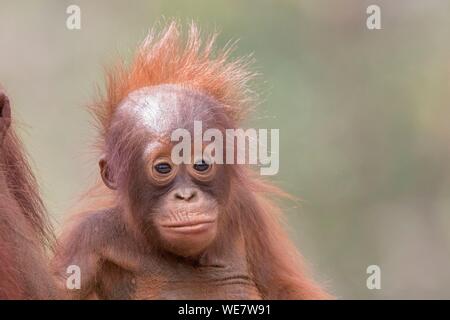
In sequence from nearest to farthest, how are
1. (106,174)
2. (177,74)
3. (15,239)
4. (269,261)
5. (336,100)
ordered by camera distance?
(15,239) < (106,174) < (177,74) < (269,261) < (336,100)

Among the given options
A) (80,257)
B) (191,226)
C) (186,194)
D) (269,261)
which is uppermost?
(186,194)

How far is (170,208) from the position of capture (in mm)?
4820

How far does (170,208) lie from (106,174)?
0.48 meters

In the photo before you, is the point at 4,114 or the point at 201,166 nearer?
the point at 4,114

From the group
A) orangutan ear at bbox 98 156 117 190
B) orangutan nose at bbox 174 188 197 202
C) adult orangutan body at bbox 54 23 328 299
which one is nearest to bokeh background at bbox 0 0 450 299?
adult orangutan body at bbox 54 23 328 299

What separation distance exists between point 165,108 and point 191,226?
52 centimetres

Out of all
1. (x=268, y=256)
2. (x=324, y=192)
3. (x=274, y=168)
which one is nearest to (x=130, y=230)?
(x=268, y=256)

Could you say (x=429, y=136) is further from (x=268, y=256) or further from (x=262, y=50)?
(x=268, y=256)

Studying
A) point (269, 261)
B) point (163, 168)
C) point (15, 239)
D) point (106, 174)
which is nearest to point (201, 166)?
point (163, 168)

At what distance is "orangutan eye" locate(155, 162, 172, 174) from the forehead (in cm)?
12

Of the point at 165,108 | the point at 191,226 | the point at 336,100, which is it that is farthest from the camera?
the point at 336,100

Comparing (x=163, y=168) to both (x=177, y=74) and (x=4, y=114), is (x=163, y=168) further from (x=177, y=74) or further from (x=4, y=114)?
(x=4, y=114)

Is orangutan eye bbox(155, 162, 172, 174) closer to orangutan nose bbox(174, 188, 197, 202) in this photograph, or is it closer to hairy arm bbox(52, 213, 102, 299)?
orangutan nose bbox(174, 188, 197, 202)

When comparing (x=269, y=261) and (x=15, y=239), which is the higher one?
(x=15, y=239)
